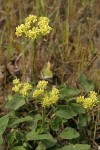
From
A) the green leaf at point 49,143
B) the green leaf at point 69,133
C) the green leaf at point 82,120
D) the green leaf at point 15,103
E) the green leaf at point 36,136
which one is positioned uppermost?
the green leaf at point 15,103

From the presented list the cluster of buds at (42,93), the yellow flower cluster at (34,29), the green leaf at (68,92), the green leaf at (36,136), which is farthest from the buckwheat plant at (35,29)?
the green leaf at (36,136)

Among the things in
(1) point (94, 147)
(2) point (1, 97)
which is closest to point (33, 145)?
(1) point (94, 147)

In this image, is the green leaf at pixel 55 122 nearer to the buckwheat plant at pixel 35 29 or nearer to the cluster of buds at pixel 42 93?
the cluster of buds at pixel 42 93

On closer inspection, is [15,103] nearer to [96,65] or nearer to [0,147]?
[0,147]

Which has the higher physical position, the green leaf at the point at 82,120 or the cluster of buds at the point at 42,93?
the cluster of buds at the point at 42,93

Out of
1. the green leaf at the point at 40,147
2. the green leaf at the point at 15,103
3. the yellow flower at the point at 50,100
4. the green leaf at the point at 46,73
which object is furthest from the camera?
the green leaf at the point at 46,73

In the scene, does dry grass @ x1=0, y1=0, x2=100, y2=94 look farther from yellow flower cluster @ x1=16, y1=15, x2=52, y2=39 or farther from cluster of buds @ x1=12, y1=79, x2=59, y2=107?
yellow flower cluster @ x1=16, y1=15, x2=52, y2=39

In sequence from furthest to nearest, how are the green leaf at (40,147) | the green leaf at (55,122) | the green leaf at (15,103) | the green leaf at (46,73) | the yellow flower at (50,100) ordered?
1. the green leaf at (46,73)
2. the green leaf at (15,103)
3. the green leaf at (55,122)
4. the green leaf at (40,147)
5. the yellow flower at (50,100)
